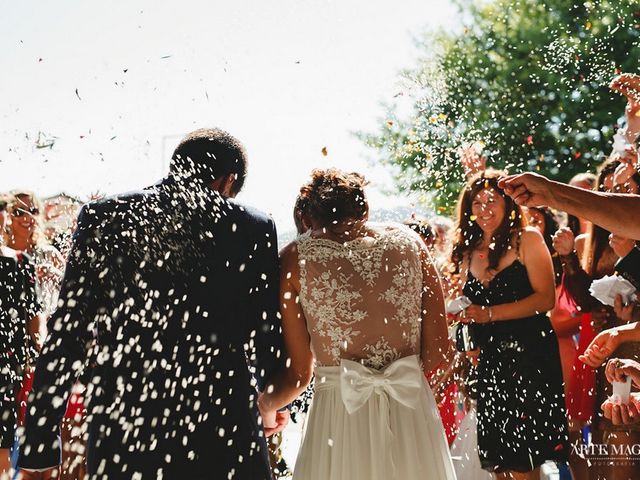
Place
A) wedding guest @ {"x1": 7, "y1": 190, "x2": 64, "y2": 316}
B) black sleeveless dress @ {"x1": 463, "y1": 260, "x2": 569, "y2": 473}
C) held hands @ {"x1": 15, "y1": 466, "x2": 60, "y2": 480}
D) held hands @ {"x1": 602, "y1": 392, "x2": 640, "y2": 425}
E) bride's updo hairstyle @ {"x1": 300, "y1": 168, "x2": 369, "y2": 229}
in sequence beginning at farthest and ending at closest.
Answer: wedding guest @ {"x1": 7, "y1": 190, "x2": 64, "y2": 316}
black sleeveless dress @ {"x1": 463, "y1": 260, "x2": 569, "y2": 473}
bride's updo hairstyle @ {"x1": 300, "y1": 168, "x2": 369, "y2": 229}
held hands @ {"x1": 602, "y1": 392, "x2": 640, "y2": 425}
held hands @ {"x1": 15, "y1": 466, "x2": 60, "y2": 480}

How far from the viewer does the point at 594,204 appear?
238cm

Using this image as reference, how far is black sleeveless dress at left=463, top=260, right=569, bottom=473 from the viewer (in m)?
4.08

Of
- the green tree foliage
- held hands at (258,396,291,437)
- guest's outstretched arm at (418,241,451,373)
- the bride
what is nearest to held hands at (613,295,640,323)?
guest's outstretched arm at (418,241,451,373)

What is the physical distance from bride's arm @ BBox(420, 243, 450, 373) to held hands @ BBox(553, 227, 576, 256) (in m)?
2.06

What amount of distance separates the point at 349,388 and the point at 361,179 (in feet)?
2.84

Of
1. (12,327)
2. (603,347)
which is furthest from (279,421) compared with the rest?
(12,327)

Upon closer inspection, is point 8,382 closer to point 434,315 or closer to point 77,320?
point 77,320

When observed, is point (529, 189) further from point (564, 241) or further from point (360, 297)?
point (564, 241)

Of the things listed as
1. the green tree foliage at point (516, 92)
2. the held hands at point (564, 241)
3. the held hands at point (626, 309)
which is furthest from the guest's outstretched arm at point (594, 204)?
the green tree foliage at point (516, 92)

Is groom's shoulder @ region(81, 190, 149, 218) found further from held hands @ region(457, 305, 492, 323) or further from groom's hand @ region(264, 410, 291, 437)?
held hands @ region(457, 305, 492, 323)

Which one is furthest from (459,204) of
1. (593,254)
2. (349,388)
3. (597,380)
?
(349,388)

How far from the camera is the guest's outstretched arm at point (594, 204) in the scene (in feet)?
7.73

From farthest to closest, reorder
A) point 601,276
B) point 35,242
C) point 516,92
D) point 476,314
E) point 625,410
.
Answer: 1. point 516,92
2. point 35,242
3. point 601,276
4. point 476,314
5. point 625,410

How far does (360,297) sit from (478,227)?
1580 mm
